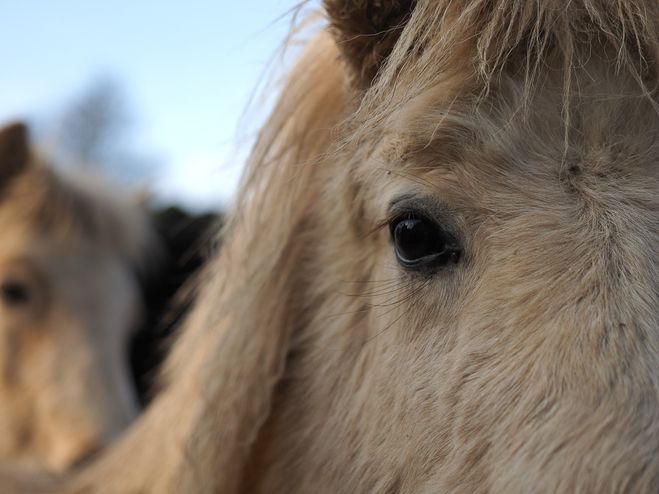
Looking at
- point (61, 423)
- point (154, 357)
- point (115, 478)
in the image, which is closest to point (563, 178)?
point (115, 478)

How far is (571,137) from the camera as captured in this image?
1.00m

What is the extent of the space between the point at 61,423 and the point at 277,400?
1.63 m

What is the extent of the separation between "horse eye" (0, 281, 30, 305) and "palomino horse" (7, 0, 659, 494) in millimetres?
1709

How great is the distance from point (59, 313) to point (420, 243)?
2.38 m

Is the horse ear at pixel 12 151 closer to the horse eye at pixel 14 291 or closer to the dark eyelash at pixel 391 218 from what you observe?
the horse eye at pixel 14 291

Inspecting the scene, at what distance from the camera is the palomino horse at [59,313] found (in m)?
2.63

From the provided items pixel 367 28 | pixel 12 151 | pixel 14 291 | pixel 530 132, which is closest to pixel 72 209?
pixel 12 151

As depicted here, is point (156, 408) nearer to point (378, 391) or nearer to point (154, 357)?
point (378, 391)

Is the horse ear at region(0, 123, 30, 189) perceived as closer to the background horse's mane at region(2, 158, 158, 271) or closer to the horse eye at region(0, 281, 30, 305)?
the background horse's mane at region(2, 158, 158, 271)

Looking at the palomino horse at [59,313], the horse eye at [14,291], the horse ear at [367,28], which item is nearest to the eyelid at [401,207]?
the horse ear at [367,28]

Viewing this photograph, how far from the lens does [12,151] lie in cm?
311

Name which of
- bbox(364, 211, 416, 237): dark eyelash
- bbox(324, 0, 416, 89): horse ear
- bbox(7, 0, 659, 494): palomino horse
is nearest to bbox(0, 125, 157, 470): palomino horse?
bbox(7, 0, 659, 494): palomino horse

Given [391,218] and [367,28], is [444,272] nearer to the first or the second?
[391,218]

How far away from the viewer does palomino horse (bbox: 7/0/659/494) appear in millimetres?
832
